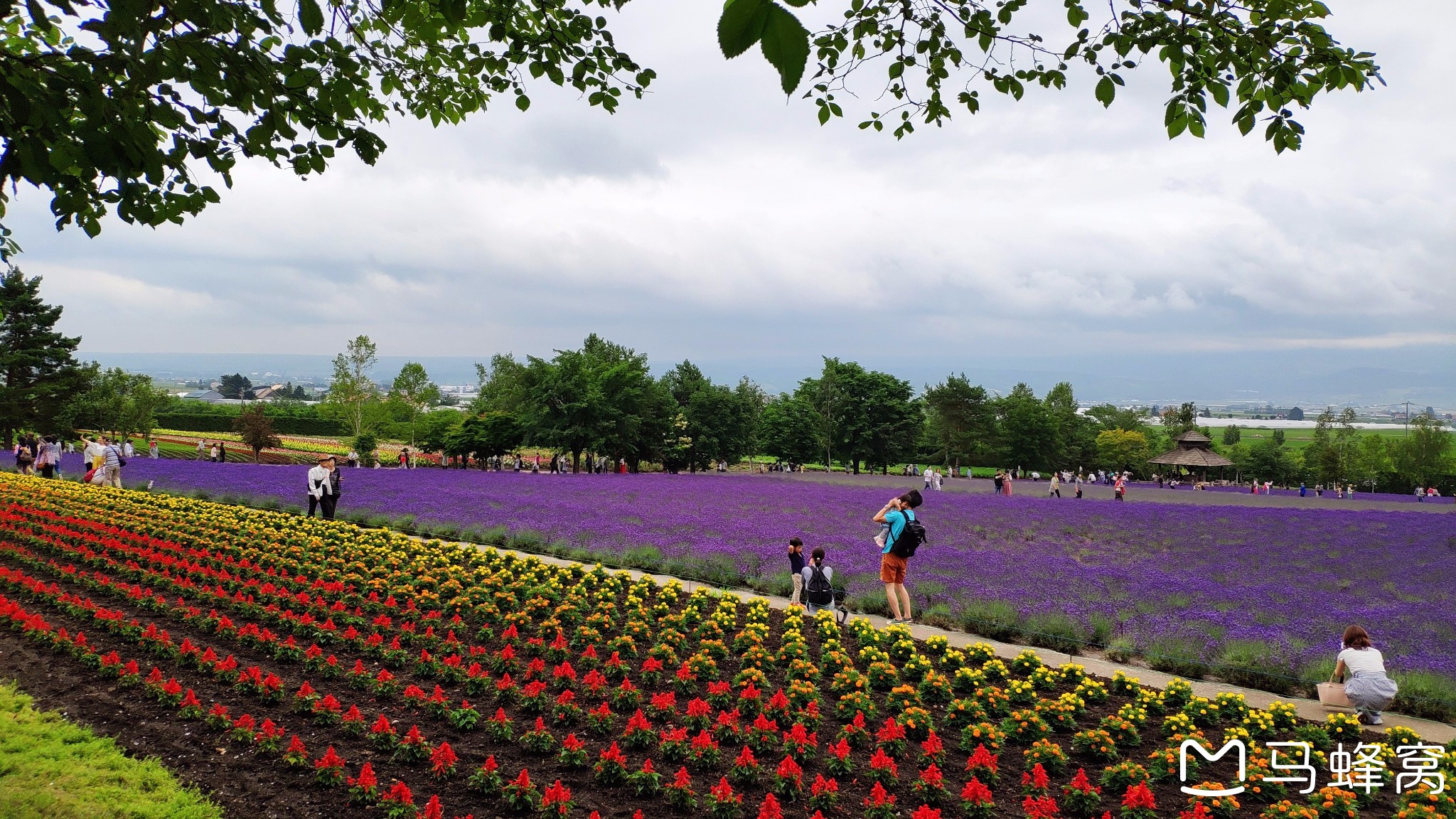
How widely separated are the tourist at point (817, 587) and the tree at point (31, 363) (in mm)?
51744

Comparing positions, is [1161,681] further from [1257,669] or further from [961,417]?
[961,417]

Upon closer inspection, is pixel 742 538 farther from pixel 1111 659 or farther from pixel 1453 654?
pixel 1453 654

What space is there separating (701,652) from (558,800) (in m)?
2.90

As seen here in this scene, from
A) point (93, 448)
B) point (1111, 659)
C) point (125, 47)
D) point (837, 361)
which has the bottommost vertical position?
point (1111, 659)

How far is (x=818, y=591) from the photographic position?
9680mm

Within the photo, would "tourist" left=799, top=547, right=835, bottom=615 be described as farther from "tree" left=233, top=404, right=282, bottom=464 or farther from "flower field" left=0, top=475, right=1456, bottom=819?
"tree" left=233, top=404, right=282, bottom=464

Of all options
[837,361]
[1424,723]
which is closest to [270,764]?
[1424,723]

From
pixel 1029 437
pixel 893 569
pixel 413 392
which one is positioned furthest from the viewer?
pixel 1029 437

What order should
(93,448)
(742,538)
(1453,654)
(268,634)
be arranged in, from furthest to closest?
1. (93,448)
2. (742,538)
3. (1453,654)
4. (268,634)

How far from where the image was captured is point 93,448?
68.1 feet

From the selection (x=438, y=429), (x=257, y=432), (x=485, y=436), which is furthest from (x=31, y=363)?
(x=485, y=436)

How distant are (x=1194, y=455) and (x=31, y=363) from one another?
7986 cm

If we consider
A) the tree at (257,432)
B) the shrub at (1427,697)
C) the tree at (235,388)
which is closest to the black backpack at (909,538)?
the shrub at (1427,697)

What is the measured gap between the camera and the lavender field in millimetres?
9484
